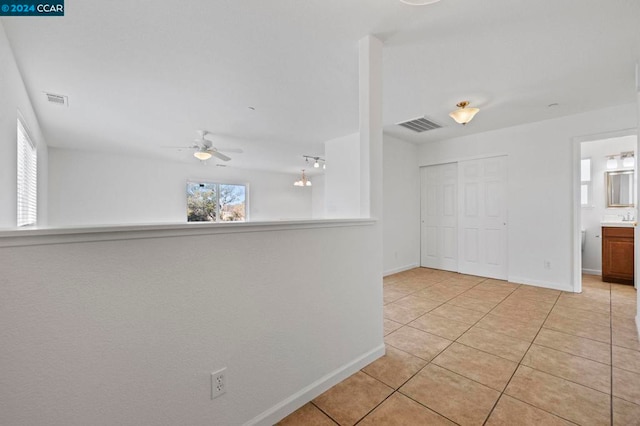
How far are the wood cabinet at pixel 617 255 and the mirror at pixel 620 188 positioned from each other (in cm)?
82

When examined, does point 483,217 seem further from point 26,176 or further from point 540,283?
point 26,176

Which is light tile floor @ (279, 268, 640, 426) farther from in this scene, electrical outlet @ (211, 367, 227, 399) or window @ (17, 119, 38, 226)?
window @ (17, 119, 38, 226)

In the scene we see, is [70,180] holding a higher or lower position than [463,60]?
lower

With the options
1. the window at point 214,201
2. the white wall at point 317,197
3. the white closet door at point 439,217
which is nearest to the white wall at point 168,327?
the white closet door at point 439,217

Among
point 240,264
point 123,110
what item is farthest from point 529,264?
point 123,110

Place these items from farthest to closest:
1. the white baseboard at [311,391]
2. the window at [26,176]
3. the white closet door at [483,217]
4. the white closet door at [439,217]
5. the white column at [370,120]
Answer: the white closet door at [439,217] → the white closet door at [483,217] → the window at [26,176] → the white column at [370,120] → the white baseboard at [311,391]

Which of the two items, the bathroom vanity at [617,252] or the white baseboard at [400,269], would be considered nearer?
the bathroom vanity at [617,252]

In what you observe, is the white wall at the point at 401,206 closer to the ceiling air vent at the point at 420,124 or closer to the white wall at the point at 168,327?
the ceiling air vent at the point at 420,124

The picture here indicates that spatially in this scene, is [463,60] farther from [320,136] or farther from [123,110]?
[123,110]

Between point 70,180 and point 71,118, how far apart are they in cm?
253

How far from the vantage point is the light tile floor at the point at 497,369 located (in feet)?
4.83

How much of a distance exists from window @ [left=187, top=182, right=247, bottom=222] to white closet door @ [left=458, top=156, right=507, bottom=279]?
19.3 ft

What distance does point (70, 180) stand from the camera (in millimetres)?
5344

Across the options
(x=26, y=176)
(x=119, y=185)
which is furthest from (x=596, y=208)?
(x=119, y=185)
